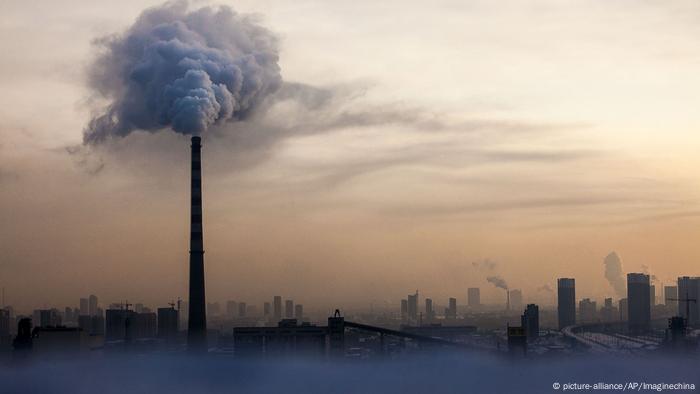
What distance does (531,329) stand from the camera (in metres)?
199

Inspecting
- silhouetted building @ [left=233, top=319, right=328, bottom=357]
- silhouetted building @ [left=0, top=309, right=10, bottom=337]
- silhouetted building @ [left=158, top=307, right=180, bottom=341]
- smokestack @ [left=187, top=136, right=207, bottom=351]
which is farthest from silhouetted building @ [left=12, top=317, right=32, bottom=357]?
silhouetted building @ [left=158, top=307, right=180, bottom=341]

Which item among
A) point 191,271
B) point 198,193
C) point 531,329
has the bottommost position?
point 531,329

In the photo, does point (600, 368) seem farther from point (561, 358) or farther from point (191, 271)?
point (191, 271)

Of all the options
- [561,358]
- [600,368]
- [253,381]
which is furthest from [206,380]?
[561,358]

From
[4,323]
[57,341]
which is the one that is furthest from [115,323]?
[57,341]

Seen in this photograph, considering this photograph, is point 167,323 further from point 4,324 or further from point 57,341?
point 57,341

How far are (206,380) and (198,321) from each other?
1136cm

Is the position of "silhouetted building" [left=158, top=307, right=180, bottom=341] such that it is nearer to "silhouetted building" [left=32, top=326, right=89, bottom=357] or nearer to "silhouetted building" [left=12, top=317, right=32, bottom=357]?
"silhouetted building" [left=32, top=326, right=89, bottom=357]

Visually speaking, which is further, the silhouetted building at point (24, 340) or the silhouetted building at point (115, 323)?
the silhouetted building at point (115, 323)

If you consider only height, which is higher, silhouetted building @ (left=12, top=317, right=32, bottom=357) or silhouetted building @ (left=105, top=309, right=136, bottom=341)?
silhouetted building @ (left=12, top=317, right=32, bottom=357)

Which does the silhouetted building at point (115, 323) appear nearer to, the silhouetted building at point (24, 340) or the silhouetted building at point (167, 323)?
the silhouetted building at point (167, 323)

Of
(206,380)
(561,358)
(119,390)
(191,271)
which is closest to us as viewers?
(119,390)

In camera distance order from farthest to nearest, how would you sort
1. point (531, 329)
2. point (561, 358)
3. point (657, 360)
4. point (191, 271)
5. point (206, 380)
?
point (531, 329)
point (561, 358)
point (657, 360)
point (191, 271)
point (206, 380)

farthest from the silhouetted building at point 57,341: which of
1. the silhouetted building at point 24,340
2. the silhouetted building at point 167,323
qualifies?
the silhouetted building at point 167,323
